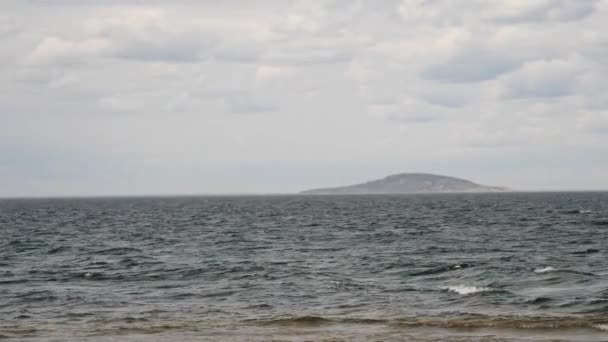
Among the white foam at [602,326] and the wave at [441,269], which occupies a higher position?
the wave at [441,269]

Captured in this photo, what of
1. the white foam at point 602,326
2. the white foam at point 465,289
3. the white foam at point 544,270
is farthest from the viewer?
the white foam at point 544,270

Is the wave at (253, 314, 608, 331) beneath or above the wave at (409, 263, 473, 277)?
beneath

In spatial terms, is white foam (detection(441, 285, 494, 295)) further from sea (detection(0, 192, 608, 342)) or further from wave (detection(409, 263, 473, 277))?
wave (detection(409, 263, 473, 277))

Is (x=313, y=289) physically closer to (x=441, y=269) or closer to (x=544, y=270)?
(x=441, y=269)

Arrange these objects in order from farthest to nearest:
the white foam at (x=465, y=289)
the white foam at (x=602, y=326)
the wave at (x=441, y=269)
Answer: the wave at (x=441, y=269), the white foam at (x=465, y=289), the white foam at (x=602, y=326)

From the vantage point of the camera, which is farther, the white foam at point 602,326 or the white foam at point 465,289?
the white foam at point 465,289

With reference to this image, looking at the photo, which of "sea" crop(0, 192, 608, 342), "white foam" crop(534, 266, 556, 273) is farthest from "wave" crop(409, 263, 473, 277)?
"white foam" crop(534, 266, 556, 273)

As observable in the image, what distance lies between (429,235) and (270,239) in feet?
46.3

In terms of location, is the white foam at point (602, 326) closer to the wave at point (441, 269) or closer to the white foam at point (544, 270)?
the white foam at point (544, 270)

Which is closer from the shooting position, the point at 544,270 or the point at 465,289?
the point at 465,289

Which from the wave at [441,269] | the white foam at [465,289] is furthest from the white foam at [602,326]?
the wave at [441,269]

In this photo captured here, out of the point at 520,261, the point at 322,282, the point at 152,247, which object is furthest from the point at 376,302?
the point at 152,247

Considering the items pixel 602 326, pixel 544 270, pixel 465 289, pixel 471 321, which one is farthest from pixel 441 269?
pixel 602 326

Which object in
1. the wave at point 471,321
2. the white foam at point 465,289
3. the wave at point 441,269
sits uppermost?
the wave at point 441,269
